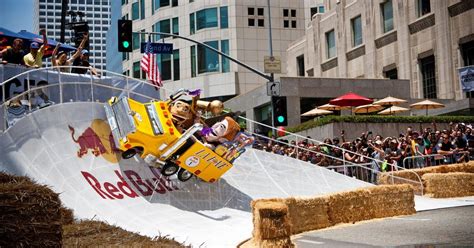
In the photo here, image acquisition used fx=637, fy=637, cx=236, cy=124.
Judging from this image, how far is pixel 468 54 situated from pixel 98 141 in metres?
31.4

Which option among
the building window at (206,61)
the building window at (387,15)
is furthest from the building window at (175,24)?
the building window at (387,15)

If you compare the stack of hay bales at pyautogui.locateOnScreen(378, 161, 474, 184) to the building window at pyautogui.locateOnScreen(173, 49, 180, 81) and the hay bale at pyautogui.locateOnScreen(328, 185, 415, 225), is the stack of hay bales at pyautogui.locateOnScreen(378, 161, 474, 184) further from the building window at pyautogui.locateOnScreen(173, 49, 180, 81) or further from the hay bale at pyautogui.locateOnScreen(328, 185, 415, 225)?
the building window at pyautogui.locateOnScreen(173, 49, 180, 81)

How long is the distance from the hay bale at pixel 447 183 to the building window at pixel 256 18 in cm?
4954

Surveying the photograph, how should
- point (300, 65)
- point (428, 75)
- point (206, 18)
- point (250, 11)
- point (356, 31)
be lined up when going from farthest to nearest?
point (250, 11)
point (206, 18)
point (300, 65)
point (356, 31)
point (428, 75)

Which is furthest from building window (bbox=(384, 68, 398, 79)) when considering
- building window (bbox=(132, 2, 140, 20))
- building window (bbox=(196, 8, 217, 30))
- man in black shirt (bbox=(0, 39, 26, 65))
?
man in black shirt (bbox=(0, 39, 26, 65))

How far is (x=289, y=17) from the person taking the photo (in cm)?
7262

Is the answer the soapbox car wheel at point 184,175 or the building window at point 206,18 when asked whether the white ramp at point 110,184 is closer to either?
the soapbox car wheel at point 184,175

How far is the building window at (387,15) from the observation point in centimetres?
5112

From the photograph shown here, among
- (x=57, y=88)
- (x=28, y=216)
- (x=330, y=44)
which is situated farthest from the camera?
(x=330, y=44)

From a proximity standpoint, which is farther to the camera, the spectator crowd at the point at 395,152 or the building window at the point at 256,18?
the building window at the point at 256,18

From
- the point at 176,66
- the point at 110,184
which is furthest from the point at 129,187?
the point at 176,66

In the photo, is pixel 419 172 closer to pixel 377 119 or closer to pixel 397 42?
pixel 377 119

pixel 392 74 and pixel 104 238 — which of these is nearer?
pixel 104 238

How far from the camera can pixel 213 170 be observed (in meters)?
18.7
